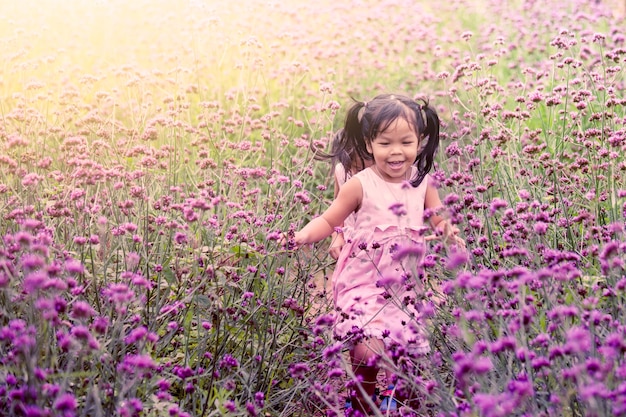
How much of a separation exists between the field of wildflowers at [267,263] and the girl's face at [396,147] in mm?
265

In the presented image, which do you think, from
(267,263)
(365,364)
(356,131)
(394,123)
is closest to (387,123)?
(394,123)

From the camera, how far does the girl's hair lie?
343cm

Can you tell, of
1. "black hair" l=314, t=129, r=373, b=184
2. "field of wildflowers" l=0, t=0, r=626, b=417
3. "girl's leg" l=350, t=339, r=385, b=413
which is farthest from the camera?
"black hair" l=314, t=129, r=373, b=184

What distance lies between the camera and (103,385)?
2.40 metres

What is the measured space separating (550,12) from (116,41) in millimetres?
5209

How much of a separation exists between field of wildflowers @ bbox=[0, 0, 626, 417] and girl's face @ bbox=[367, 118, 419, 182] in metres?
0.26

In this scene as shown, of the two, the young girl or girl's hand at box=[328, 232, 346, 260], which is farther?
girl's hand at box=[328, 232, 346, 260]

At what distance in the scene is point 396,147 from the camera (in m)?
3.41

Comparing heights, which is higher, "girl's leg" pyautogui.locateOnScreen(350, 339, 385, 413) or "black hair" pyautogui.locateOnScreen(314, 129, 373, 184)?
"black hair" pyautogui.locateOnScreen(314, 129, 373, 184)

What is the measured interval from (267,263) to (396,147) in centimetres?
78

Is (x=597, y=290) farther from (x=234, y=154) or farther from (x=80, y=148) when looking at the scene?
(x=234, y=154)

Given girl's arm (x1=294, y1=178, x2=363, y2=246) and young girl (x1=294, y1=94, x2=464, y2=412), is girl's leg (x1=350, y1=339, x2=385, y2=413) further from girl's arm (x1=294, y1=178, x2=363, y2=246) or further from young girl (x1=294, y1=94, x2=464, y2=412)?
girl's arm (x1=294, y1=178, x2=363, y2=246)

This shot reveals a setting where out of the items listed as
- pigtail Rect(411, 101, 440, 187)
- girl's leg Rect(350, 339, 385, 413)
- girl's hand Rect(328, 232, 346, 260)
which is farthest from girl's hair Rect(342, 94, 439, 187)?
girl's leg Rect(350, 339, 385, 413)

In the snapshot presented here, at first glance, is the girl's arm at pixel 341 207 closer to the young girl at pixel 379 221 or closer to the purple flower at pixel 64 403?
the young girl at pixel 379 221
